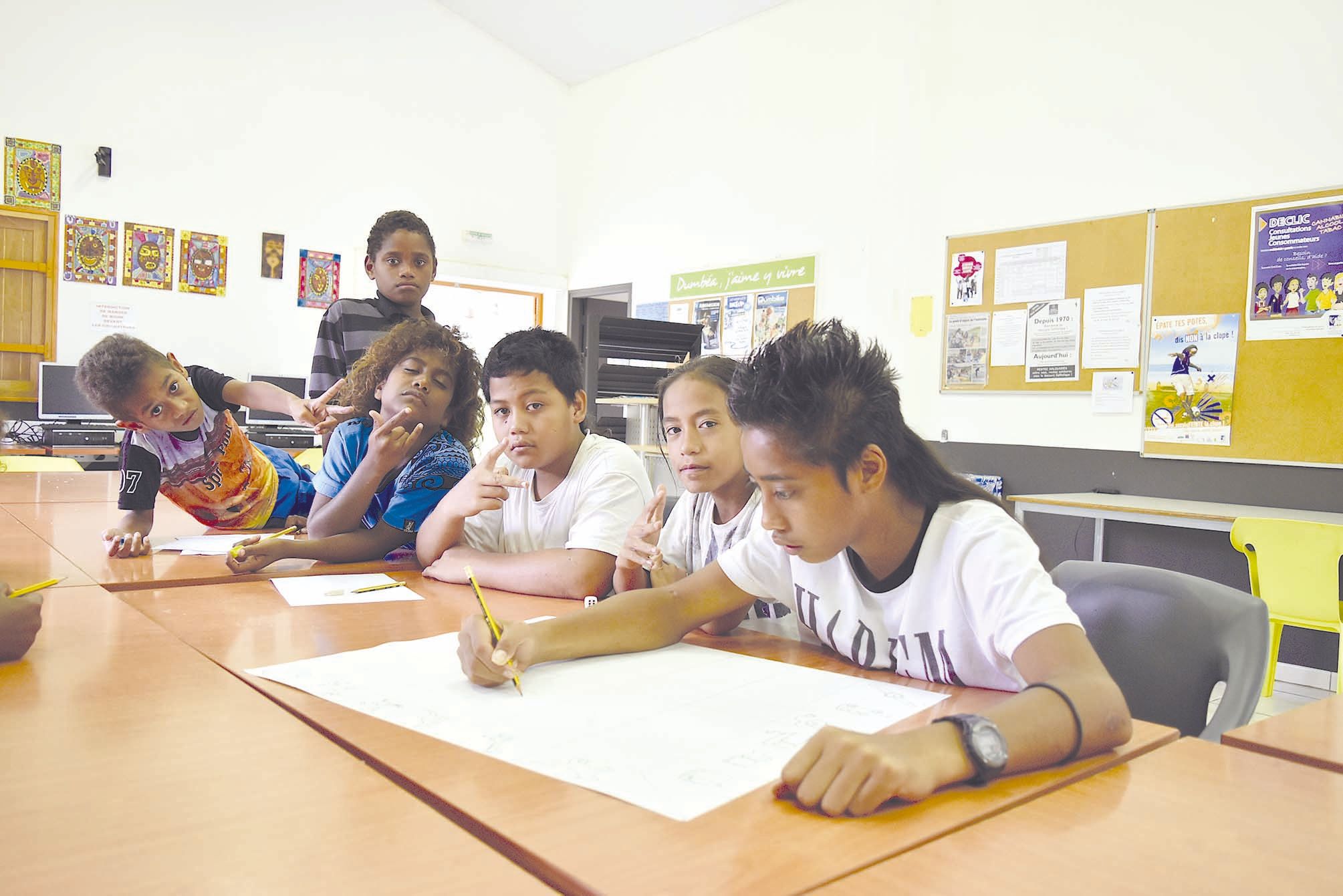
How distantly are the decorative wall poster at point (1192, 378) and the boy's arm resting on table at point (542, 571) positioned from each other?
10.2 feet

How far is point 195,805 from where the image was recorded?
626 millimetres

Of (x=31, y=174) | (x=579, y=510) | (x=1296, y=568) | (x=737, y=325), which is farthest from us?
(x=737, y=325)

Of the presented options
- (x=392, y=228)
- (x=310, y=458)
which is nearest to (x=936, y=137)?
(x=392, y=228)

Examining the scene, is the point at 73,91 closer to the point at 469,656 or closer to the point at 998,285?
the point at 998,285

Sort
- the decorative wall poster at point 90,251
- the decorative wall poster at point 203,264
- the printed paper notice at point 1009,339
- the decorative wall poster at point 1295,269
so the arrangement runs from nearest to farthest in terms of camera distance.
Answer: the decorative wall poster at point 1295,269 → the printed paper notice at point 1009,339 → the decorative wall poster at point 90,251 → the decorative wall poster at point 203,264

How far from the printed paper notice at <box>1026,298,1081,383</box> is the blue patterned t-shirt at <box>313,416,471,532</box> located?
120 inches

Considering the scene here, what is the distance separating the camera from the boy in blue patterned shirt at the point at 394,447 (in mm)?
1812

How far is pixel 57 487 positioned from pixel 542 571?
7.52ft

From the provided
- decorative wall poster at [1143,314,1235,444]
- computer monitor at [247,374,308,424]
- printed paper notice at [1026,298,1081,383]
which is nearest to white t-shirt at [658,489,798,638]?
decorative wall poster at [1143,314,1235,444]

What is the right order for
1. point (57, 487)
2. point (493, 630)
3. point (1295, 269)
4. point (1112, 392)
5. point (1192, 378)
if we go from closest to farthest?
point (493, 630) < point (57, 487) < point (1295, 269) < point (1192, 378) < point (1112, 392)

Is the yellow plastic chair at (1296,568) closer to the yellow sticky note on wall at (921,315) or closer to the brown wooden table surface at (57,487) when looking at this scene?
the yellow sticky note on wall at (921,315)

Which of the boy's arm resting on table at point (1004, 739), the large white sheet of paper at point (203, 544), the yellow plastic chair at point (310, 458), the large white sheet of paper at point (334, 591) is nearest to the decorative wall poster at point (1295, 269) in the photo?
the boy's arm resting on table at point (1004, 739)

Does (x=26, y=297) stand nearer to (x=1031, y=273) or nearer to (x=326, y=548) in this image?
(x=326, y=548)

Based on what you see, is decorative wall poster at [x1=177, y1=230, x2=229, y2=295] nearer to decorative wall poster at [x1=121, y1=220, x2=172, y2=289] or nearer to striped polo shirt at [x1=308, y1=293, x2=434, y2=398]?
decorative wall poster at [x1=121, y1=220, x2=172, y2=289]
